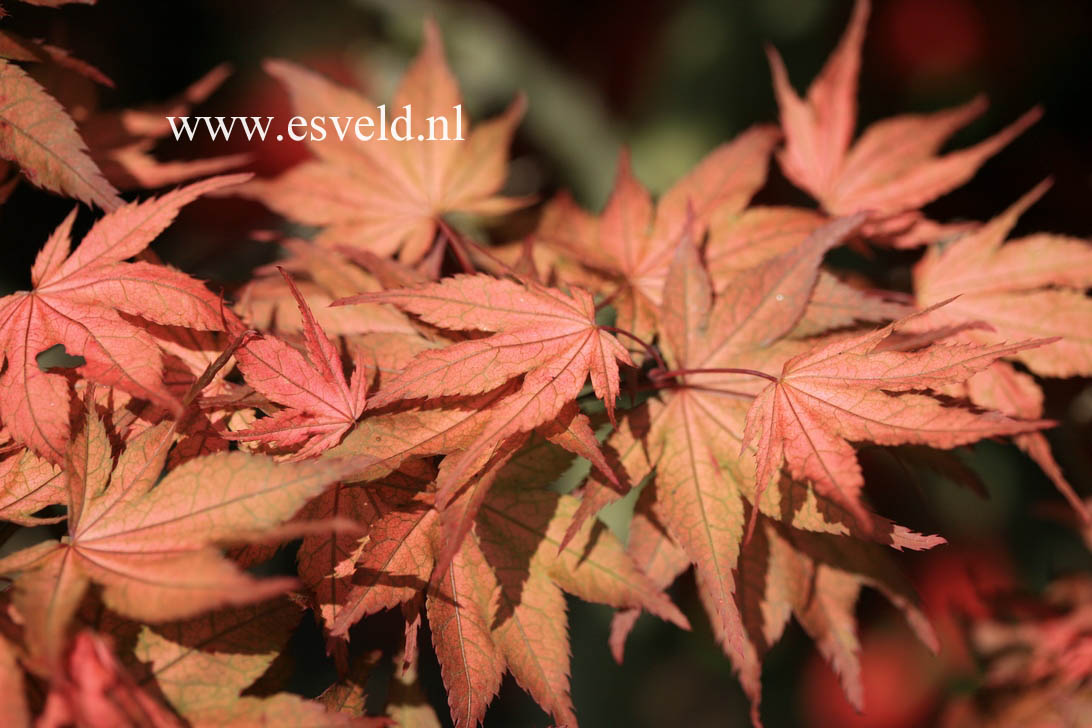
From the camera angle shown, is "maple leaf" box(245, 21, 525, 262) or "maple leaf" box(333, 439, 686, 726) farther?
"maple leaf" box(245, 21, 525, 262)

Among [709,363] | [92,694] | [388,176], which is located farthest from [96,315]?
[709,363]

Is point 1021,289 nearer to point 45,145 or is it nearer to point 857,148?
point 857,148

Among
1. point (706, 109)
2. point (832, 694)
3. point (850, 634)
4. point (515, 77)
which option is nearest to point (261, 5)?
point (515, 77)

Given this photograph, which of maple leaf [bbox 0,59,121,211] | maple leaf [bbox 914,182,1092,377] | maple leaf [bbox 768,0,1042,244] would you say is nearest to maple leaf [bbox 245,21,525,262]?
maple leaf [bbox 0,59,121,211]

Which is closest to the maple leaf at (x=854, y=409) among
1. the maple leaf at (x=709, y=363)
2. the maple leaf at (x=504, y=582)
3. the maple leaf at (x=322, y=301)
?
the maple leaf at (x=709, y=363)

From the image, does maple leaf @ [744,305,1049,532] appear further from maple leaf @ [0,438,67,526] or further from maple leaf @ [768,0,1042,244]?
maple leaf @ [0,438,67,526]

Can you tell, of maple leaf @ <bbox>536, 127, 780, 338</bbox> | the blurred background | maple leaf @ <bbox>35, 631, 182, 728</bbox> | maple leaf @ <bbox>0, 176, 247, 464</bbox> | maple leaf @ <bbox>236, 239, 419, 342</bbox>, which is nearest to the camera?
maple leaf @ <bbox>35, 631, 182, 728</bbox>

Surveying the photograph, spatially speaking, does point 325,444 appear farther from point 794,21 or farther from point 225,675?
point 794,21
